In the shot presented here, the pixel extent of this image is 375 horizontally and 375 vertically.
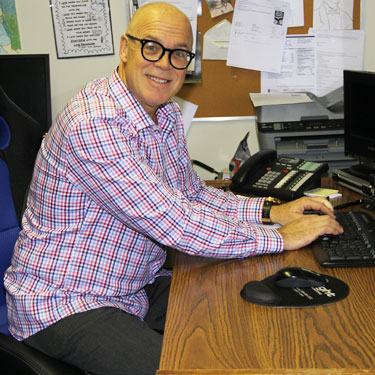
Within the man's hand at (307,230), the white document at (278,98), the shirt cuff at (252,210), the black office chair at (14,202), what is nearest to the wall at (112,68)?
the white document at (278,98)

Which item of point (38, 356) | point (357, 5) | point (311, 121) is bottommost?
point (38, 356)

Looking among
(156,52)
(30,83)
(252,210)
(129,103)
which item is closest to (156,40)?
(156,52)

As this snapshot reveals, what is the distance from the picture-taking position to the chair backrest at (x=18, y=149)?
1500mm

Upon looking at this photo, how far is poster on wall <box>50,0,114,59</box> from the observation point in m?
2.39

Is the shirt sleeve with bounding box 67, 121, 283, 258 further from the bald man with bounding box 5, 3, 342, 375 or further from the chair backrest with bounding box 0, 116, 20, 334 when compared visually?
the chair backrest with bounding box 0, 116, 20, 334

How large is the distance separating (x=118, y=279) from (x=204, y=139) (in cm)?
123

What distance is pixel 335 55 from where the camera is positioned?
2396 mm

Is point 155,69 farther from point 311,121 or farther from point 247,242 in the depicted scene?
point 311,121

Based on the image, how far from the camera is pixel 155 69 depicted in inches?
55.9

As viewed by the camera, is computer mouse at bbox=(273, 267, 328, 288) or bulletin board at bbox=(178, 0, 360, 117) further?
bulletin board at bbox=(178, 0, 360, 117)

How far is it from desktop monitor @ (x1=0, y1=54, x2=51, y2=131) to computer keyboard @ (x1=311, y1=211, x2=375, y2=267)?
1314 millimetres

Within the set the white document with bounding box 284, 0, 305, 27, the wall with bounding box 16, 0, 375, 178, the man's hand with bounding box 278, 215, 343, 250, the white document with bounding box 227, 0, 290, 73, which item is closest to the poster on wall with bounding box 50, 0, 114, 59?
the wall with bounding box 16, 0, 375, 178

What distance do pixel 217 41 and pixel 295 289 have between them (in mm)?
1552

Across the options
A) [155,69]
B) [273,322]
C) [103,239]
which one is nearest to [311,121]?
[155,69]
